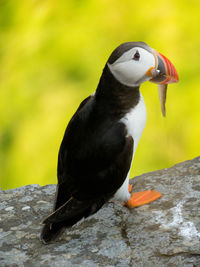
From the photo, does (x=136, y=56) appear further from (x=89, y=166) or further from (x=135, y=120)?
(x=89, y=166)

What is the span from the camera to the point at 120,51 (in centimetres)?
191

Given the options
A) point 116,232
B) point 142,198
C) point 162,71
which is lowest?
point 116,232

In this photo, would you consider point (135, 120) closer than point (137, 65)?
No

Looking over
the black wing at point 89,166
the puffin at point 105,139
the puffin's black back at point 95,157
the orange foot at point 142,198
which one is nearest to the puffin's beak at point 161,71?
the puffin at point 105,139

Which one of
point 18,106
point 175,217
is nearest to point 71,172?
point 175,217

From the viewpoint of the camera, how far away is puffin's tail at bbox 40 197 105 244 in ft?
6.40

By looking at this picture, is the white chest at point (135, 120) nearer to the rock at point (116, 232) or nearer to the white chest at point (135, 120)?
the white chest at point (135, 120)

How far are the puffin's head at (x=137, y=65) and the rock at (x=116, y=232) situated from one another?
52 cm

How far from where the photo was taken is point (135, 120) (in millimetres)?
2018

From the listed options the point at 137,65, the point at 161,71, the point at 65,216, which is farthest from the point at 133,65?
the point at 65,216

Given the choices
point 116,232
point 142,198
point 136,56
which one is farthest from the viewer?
point 142,198

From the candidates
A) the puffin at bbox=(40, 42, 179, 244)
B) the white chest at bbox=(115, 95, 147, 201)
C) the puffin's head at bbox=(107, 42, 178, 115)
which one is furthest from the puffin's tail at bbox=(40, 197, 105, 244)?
the puffin's head at bbox=(107, 42, 178, 115)

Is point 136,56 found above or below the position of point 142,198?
above

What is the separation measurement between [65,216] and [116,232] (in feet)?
0.67
